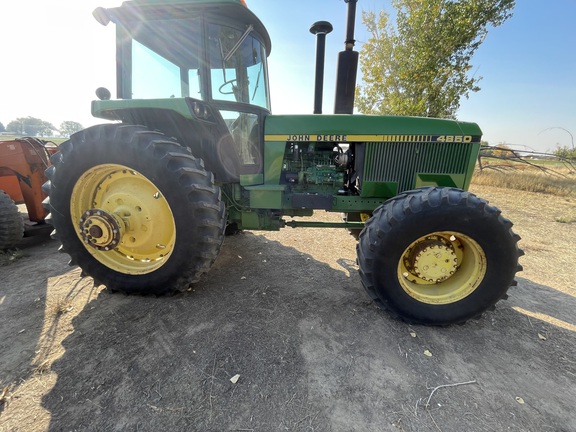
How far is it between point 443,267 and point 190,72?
274 cm

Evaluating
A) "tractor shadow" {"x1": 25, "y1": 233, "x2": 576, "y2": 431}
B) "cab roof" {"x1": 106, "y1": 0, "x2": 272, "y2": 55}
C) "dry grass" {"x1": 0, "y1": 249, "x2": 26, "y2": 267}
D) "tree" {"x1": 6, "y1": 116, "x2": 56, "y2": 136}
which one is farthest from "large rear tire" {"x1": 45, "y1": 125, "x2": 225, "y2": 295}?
"tree" {"x1": 6, "y1": 116, "x2": 56, "y2": 136}

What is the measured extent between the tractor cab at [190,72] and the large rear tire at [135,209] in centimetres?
32

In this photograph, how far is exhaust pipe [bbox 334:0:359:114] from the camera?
279 centimetres

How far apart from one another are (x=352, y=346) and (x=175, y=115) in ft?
7.64

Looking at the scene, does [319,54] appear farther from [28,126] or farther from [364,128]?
[28,126]

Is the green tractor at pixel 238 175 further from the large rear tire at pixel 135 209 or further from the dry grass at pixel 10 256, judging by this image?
the dry grass at pixel 10 256

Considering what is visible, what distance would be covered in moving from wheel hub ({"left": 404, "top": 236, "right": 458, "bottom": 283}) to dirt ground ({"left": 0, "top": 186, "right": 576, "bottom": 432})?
1.36ft

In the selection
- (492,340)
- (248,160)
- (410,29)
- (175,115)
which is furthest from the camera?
(410,29)

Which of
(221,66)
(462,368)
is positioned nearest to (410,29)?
(221,66)

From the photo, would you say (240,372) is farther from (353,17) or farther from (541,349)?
(353,17)

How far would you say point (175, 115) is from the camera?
2330 millimetres

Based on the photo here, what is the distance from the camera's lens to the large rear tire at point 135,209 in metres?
2.04

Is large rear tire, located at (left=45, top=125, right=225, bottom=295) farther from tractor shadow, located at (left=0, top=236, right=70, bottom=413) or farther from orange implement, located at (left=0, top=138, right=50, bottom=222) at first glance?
orange implement, located at (left=0, top=138, right=50, bottom=222)

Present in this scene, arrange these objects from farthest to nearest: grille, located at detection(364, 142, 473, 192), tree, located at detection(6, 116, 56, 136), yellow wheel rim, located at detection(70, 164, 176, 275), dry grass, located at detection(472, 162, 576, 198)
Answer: tree, located at detection(6, 116, 56, 136) < dry grass, located at detection(472, 162, 576, 198) < grille, located at detection(364, 142, 473, 192) < yellow wheel rim, located at detection(70, 164, 176, 275)
